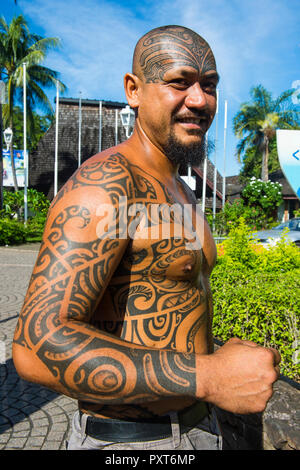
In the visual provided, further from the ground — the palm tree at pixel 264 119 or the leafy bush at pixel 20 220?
the palm tree at pixel 264 119

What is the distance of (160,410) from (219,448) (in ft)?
1.24

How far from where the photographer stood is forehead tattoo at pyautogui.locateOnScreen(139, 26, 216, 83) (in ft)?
4.98

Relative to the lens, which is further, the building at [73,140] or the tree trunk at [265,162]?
the tree trunk at [265,162]

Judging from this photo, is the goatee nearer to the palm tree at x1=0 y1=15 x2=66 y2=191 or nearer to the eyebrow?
the eyebrow

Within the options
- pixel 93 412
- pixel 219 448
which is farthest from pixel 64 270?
pixel 219 448

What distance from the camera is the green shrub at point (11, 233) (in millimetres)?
15359

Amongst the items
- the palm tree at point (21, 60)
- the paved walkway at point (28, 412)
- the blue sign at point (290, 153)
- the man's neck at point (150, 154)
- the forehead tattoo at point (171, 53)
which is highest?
the palm tree at point (21, 60)

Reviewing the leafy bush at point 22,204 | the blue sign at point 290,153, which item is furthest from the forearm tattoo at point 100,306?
the leafy bush at point 22,204


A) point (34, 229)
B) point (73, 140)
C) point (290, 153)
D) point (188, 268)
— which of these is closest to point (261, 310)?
point (188, 268)

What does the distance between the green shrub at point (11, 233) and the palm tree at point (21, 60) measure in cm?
1145

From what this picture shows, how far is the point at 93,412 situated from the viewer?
1.29 meters

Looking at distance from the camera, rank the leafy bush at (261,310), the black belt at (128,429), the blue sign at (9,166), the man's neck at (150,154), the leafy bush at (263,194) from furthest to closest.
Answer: the blue sign at (9,166)
the leafy bush at (263,194)
the leafy bush at (261,310)
the man's neck at (150,154)
the black belt at (128,429)

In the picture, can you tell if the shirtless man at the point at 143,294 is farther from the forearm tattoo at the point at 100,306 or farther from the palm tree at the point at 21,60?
the palm tree at the point at 21,60

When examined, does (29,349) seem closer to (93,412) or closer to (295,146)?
(93,412)
